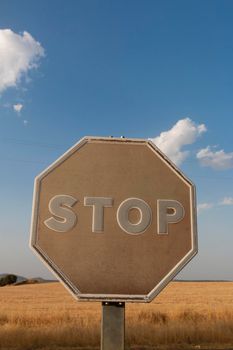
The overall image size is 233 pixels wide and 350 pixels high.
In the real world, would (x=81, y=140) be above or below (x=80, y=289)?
above

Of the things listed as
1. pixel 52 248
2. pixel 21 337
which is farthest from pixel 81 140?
pixel 21 337

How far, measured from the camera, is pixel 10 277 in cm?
6838

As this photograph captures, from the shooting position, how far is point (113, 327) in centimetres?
294

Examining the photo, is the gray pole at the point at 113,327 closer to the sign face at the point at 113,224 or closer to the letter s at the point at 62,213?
the sign face at the point at 113,224

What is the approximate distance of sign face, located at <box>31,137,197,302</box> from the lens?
2.94 meters

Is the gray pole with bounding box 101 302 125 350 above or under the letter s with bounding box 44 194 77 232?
under

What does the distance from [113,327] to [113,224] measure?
28.8 inches

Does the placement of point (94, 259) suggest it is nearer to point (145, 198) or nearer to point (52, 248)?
point (52, 248)

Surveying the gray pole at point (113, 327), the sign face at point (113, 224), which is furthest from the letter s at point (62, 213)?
the gray pole at point (113, 327)

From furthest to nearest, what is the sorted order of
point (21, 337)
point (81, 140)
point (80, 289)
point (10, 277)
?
1. point (10, 277)
2. point (21, 337)
3. point (81, 140)
4. point (80, 289)

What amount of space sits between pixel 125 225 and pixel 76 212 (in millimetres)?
370

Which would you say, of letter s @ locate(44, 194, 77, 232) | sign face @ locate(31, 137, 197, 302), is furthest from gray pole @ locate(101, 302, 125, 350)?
letter s @ locate(44, 194, 77, 232)

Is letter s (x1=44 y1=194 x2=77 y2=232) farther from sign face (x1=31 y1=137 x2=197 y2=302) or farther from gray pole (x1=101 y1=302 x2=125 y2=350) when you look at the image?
gray pole (x1=101 y1=302 x2=125 y2=350)

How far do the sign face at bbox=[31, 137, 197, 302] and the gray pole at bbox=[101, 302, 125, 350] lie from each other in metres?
0.11
